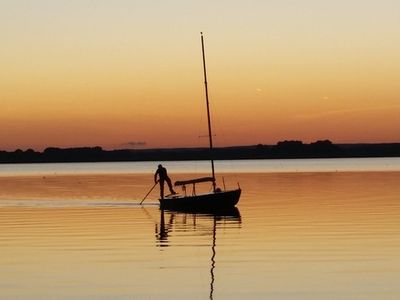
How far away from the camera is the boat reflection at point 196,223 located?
37.6m

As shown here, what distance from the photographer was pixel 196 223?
153ft

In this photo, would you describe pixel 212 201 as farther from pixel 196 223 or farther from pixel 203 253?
pixel 203 253

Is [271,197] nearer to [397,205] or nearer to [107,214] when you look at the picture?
[397,205]

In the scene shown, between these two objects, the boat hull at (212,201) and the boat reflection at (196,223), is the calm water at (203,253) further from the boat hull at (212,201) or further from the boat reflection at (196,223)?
the boat hull at (212,201)

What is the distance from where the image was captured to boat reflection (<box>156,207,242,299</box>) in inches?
1482

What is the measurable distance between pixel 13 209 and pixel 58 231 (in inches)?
696

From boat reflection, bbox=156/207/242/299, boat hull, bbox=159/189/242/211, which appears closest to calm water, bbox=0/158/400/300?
boat reflection, bbox=156/207/242/299

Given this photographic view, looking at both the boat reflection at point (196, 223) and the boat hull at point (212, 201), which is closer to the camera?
the boat reflection at point (196, 223)

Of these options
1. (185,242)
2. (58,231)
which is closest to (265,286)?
(185,242)

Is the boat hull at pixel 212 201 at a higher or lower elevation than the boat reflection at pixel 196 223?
higher

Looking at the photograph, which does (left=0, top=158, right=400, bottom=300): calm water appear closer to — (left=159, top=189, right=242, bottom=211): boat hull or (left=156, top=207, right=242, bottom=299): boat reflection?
(left=156, top=207, right=242, bottom=299): boat reflection

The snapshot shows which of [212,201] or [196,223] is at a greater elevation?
[212,201]

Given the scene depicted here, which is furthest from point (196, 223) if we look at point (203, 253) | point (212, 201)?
point (203, 253)

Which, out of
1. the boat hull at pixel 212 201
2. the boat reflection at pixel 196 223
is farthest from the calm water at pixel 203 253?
the boat hull at pixel 212 201
